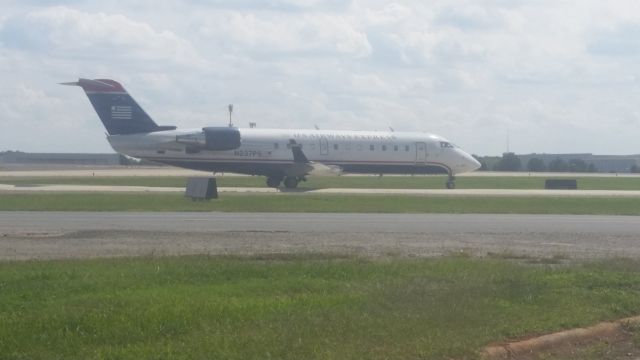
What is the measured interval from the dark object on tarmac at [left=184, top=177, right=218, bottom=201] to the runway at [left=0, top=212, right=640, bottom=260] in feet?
23.4

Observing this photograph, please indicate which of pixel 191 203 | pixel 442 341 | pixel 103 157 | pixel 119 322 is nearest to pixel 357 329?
pixel 442 341

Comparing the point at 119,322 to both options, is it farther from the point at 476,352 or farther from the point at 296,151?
the point at 296,151

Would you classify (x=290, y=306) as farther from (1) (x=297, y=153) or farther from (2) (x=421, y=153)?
(2) (x=421, y=153)

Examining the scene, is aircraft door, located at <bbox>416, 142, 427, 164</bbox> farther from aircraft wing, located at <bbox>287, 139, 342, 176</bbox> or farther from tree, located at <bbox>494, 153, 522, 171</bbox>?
tree, located at <bbox>494, 153, 522, 171</bbox>

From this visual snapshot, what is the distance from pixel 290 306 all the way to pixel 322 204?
75.1 ft

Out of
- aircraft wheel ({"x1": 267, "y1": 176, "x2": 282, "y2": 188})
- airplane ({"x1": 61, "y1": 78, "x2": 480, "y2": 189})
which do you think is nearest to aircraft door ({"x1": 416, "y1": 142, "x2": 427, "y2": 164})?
airplane ({"x1": 61, "y1": 78, "x2": 480, "y2": 189})

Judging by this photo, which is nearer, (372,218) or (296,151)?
(372,218)

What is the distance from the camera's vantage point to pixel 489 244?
1917 cm

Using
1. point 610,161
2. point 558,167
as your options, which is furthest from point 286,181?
point 610,161

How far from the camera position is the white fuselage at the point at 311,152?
47.3m

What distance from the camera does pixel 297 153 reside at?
1911 inches

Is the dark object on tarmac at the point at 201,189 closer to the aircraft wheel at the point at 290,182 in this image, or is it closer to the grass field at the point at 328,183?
the aircraft wheel at the point at 290,182

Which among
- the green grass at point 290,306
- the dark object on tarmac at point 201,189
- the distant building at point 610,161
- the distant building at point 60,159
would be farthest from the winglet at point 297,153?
the distant building at point 60,159

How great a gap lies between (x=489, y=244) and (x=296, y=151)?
29.9 meters
